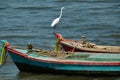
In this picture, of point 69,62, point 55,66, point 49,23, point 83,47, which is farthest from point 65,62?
point 49,23

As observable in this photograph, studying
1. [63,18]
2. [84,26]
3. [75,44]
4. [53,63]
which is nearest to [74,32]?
[84,26]

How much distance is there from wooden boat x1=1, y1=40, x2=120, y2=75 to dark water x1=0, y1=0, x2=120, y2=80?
10.3 inches

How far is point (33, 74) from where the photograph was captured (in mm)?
20094

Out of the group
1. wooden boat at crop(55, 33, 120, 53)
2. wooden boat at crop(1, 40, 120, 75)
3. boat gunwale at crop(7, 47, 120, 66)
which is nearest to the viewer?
boat gunwale at crop(7, 47, 120, 66)

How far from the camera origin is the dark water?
21891mm

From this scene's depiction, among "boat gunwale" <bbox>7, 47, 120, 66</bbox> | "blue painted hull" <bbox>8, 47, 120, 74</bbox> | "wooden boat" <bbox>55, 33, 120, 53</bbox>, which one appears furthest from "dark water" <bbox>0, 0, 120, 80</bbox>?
"wooden boat" <bbox>55, 33, 120, 53</bbox>

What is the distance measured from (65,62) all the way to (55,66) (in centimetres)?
46

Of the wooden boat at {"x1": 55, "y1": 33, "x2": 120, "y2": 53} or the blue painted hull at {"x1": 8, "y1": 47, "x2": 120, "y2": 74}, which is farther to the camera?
the wooden boat at {"x1": 55, "y1": 33, "x2": 120, "y2": 53}

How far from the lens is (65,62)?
1925 cm

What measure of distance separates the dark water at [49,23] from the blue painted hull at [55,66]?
24cm

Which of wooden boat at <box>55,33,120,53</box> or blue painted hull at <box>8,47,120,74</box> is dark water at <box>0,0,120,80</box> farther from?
wooden boat at <box>55,33,120,53</box>

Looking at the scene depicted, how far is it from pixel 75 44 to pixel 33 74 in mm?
2090

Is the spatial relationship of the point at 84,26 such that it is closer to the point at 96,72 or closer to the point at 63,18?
the point at 63,18

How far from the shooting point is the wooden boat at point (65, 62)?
1902 cm
